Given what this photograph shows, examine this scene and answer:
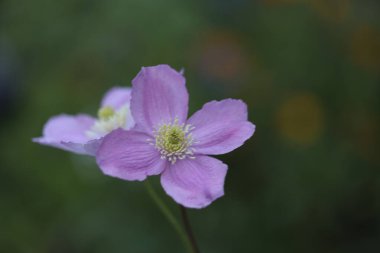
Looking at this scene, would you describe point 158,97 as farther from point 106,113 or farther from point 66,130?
point 66,130

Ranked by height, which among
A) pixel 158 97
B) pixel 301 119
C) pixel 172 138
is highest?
pixel 158 97

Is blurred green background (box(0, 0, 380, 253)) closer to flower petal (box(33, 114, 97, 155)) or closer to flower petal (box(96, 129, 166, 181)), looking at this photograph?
flower petal (box(33, 114, 97, 155))

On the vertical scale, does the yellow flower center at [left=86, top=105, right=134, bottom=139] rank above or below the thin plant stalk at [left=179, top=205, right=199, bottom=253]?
above

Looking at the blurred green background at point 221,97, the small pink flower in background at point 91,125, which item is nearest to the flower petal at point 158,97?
the small pink flower in background at point 91,125

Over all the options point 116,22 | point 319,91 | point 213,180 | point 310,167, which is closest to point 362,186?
point 310,167

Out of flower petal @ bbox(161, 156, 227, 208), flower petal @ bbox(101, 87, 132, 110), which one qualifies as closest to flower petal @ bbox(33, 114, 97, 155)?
flower petal @ bbox(101, 87, 132, 110)

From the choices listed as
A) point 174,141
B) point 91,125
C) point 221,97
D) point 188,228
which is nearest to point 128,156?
point 174,141
